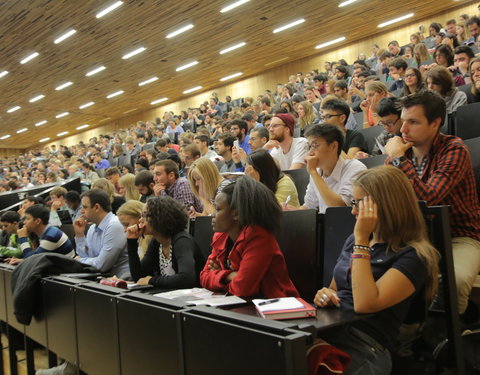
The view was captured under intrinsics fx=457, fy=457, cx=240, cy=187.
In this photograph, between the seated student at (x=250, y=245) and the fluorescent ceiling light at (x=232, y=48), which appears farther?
the fluorescent ceiling light at (x=232, y=48)

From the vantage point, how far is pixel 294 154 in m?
3.54

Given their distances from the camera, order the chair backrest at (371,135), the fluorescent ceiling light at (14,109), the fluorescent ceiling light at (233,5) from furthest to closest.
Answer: the fluorescent ceiling light at (14,109) < the fluorescent ceiling light at (233,5) < the chair backrest at (371,135)

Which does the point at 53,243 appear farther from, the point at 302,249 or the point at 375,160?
the point at 375,160

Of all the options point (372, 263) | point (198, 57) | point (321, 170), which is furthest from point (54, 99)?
point (372, 263)

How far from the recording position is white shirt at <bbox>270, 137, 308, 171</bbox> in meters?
3.49

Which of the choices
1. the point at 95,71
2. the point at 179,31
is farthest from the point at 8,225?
the point at 95,71

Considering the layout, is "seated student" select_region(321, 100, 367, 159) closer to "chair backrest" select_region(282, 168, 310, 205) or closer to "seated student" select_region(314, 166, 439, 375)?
"chair backrest" select_region(282, 168, 310, 205)

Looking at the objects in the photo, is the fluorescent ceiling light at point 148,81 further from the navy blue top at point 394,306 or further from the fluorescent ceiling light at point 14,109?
the navy blue top at point 394,306

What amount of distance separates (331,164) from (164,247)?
1.00 m

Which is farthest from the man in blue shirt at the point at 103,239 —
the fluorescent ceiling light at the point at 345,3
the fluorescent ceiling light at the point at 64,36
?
the fluorescent ceiling light at the point at 345,3

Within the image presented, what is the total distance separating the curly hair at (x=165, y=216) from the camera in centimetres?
239

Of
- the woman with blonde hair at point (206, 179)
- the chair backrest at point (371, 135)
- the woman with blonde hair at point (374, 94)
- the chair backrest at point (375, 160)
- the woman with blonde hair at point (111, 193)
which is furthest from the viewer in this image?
the woman with blonde hair at point (111, 193)

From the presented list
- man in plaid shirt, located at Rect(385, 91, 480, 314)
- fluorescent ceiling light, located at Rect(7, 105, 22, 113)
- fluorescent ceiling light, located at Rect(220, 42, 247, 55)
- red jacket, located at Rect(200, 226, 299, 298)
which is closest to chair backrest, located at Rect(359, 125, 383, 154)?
man in plaid shirt, located at Rect(385, 91, 480, 314)

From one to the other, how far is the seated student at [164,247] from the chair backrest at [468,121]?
6.23 feet
